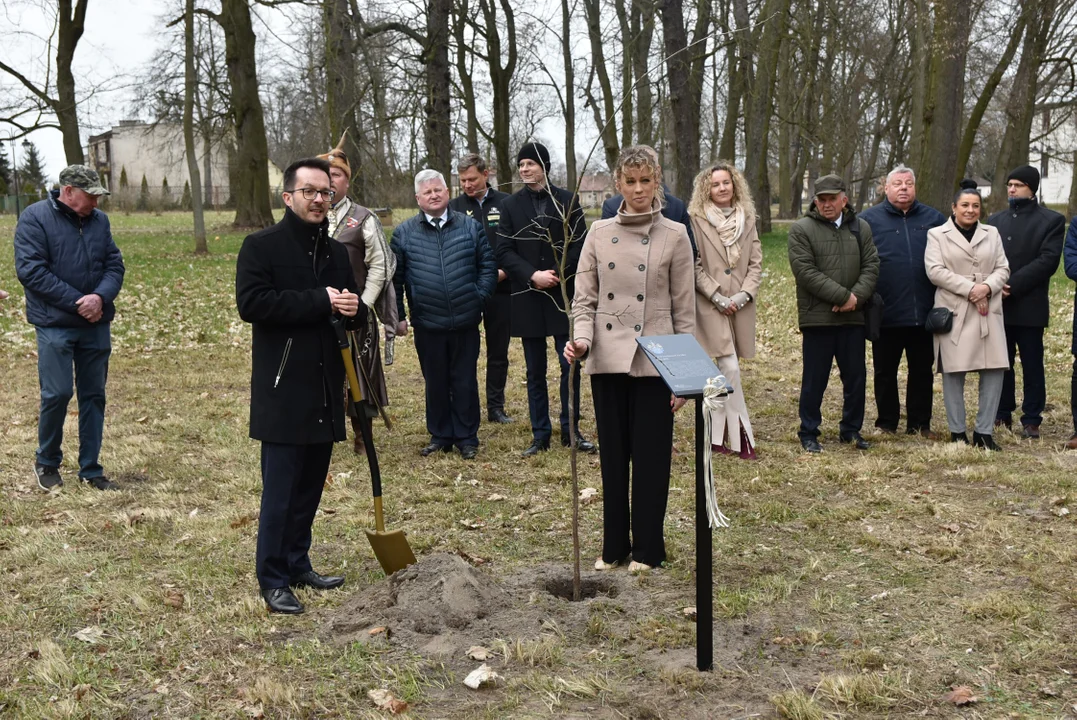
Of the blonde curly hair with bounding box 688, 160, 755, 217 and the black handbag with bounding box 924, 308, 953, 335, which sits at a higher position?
the blonde curly hair with bounding box 688, 160, 755, 217

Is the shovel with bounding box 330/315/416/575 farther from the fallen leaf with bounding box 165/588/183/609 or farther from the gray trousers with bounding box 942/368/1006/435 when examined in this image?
the gray trousers with bounding box 942/368/1006/435

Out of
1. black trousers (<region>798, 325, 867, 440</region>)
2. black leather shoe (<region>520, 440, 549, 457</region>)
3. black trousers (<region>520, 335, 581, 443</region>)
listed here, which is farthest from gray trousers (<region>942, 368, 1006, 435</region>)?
black leather shoe (<region>520, 440, 549, 457</region>)

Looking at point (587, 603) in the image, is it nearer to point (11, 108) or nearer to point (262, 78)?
point (11, 108)

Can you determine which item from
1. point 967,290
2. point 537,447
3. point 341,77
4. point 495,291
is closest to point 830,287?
point 967,290

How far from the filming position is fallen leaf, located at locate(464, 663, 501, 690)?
4156mm

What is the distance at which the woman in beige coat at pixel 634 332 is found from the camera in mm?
5312

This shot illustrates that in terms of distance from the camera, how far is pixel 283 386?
4.87 metres

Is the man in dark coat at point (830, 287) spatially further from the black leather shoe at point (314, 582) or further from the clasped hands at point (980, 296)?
the black leather shoe at point (314, 582)

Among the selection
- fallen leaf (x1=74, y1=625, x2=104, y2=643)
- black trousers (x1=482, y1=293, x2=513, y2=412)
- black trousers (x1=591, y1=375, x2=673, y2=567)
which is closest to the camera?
fallen leaf (x1=74, y1=625, x2=104, y2=643)

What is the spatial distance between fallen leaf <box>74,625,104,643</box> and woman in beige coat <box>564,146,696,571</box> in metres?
2.44

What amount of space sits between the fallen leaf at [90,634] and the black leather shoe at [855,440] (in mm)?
5625

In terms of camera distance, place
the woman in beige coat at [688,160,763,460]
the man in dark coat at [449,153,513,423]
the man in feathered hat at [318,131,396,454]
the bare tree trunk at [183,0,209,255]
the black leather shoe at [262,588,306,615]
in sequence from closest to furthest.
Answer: the black leather shoe at [262,588,306,615] < the woman in beige coat at [688,160,763,460] < the man in feathered hat at [318,131,396,454] < the man in dark coat at [449,153,513,423] < the bare tree trunk at [183,0,209,255]

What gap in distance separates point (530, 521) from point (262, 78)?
36105mm

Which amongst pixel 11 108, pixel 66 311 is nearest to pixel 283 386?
pixel 66 311
